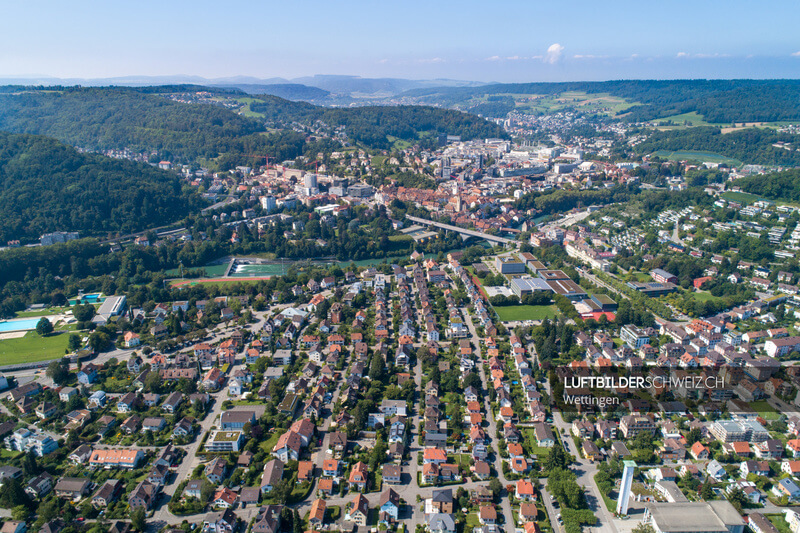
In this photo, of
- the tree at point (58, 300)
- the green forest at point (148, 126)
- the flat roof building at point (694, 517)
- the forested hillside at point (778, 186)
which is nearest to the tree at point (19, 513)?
the flat roof building at point (694, 517)

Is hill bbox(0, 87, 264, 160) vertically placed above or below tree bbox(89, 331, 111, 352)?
above

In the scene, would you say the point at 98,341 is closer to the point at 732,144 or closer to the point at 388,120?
the point at 732,144

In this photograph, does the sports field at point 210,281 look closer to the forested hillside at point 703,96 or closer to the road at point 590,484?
the road at point 590,484

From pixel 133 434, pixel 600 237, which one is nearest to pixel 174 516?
pixel 133 434

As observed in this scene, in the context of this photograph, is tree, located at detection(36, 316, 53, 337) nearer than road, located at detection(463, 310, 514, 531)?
No

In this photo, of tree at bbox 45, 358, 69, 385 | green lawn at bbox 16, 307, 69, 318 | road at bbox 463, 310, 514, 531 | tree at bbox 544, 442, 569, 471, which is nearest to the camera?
road at bbox 463, 310, 514, 531

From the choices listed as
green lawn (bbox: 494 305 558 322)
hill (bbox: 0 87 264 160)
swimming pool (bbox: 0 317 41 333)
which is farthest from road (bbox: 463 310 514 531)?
hill (bbox: 0 87 264 160)

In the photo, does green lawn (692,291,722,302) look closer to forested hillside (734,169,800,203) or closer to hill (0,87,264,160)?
forested hillside (734,169,800,203)
